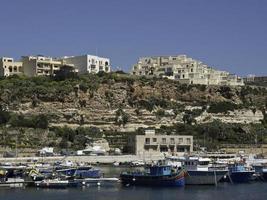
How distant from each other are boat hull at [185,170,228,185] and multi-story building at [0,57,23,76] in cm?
5633

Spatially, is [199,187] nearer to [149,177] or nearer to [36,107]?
[149,177]

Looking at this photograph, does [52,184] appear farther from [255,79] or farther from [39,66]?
[255,79]

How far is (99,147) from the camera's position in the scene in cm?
8300

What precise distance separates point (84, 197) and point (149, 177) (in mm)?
7982

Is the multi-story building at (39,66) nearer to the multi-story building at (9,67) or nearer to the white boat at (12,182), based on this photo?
the multi-story building at (9,67)

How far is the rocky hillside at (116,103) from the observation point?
93062mm

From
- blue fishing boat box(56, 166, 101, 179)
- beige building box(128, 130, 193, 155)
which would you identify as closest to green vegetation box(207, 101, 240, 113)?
beige building box(128, 130, 193, 155)

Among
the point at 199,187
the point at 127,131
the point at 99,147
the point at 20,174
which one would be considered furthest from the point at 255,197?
the point at 127,131

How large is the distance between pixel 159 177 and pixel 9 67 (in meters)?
58.2

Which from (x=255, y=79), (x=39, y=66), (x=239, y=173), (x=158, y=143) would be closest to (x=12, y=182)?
(x=239, y=173)

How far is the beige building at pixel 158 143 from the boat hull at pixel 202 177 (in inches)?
1196

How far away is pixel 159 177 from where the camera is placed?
52.9m

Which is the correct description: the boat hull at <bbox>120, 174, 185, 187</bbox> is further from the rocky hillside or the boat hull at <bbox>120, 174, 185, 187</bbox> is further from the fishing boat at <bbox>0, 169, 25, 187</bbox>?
the rocky hillside

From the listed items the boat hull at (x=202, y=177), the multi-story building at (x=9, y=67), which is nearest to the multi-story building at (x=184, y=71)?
the multi-story building at (x=9, y=67)
